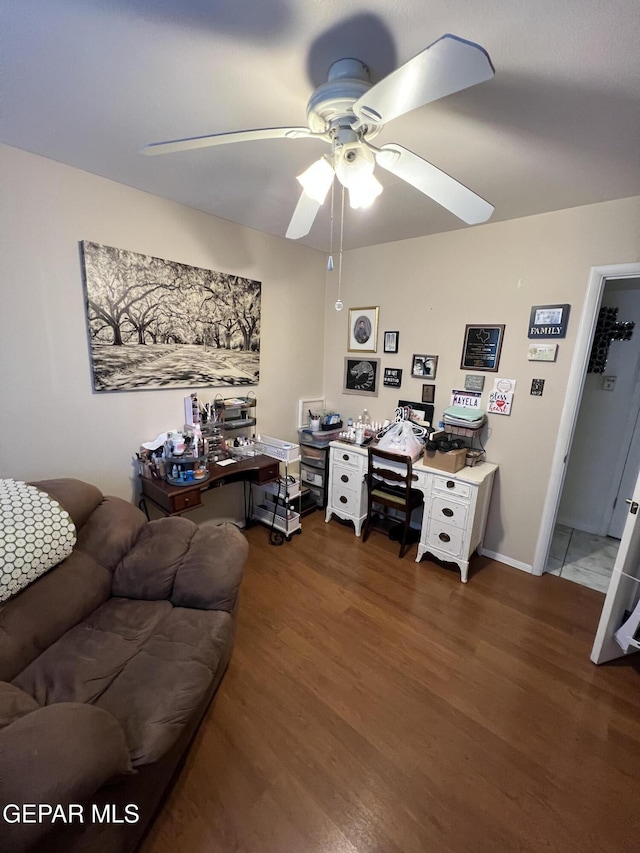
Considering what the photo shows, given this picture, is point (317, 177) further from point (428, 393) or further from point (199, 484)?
point (428, 393)

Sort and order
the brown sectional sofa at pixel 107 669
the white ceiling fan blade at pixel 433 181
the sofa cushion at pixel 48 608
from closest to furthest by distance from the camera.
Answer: the brown sectional sofa at pixel 107 669 → the white ceiling fan blade at pixel 433 181 → the sofa cushion at pixel 48 608

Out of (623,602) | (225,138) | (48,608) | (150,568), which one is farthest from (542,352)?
(48,608)

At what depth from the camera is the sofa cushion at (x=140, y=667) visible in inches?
42.8

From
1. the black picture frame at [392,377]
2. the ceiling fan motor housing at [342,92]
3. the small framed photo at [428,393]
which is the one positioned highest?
the ceiling fan motor housing at [342,92]

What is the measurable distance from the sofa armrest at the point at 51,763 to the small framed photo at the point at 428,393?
261 centimetres

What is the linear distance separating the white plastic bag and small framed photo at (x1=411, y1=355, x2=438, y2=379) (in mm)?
437

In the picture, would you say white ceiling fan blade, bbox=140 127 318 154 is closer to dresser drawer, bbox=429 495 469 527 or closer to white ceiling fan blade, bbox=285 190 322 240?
white ceiling fan blade, bbox=285 190 322 240

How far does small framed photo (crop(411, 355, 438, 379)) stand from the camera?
2.72m

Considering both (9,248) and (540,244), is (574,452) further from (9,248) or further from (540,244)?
(9,248)

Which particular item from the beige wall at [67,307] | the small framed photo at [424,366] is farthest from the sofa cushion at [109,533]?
the small framed photo at [424,366]

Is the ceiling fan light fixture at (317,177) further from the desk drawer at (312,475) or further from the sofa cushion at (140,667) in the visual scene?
the desk drawer at (312,475)

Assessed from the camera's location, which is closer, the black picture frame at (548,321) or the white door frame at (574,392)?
the white door frame at (574,392)

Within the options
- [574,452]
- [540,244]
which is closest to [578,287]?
[540,244]

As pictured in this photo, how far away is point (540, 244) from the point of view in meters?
2.16
